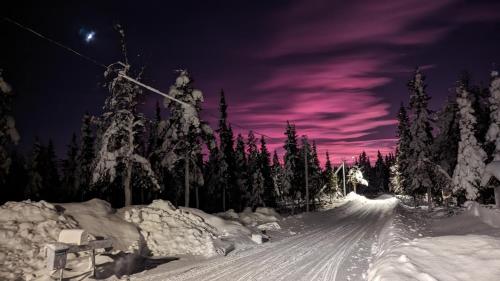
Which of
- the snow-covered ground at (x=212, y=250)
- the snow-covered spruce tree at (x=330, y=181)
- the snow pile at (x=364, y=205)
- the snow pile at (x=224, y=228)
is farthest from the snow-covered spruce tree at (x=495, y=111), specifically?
the snow-covered spruce tree at (x=330, y=181)

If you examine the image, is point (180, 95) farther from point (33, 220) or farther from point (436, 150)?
point (436, 150)

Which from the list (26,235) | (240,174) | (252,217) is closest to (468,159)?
(252,217)

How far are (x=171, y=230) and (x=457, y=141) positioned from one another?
35663mm

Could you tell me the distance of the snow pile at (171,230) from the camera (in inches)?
730

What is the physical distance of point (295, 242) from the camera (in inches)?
833

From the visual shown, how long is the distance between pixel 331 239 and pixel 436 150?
95.1 feet

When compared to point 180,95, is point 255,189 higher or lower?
lower

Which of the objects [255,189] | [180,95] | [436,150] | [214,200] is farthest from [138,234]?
[214,200]

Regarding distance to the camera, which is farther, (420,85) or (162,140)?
(420,85)

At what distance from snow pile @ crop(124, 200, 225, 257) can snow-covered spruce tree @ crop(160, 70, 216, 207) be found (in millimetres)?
11933

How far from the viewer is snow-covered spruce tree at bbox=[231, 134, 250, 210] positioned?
2397 inches

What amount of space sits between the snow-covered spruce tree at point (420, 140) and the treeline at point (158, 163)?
42.5 feet

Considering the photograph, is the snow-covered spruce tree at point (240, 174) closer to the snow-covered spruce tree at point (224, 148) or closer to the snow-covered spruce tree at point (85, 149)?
the snow-covered spruce tree at point (224, 148)

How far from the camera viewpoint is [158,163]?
35.4m
